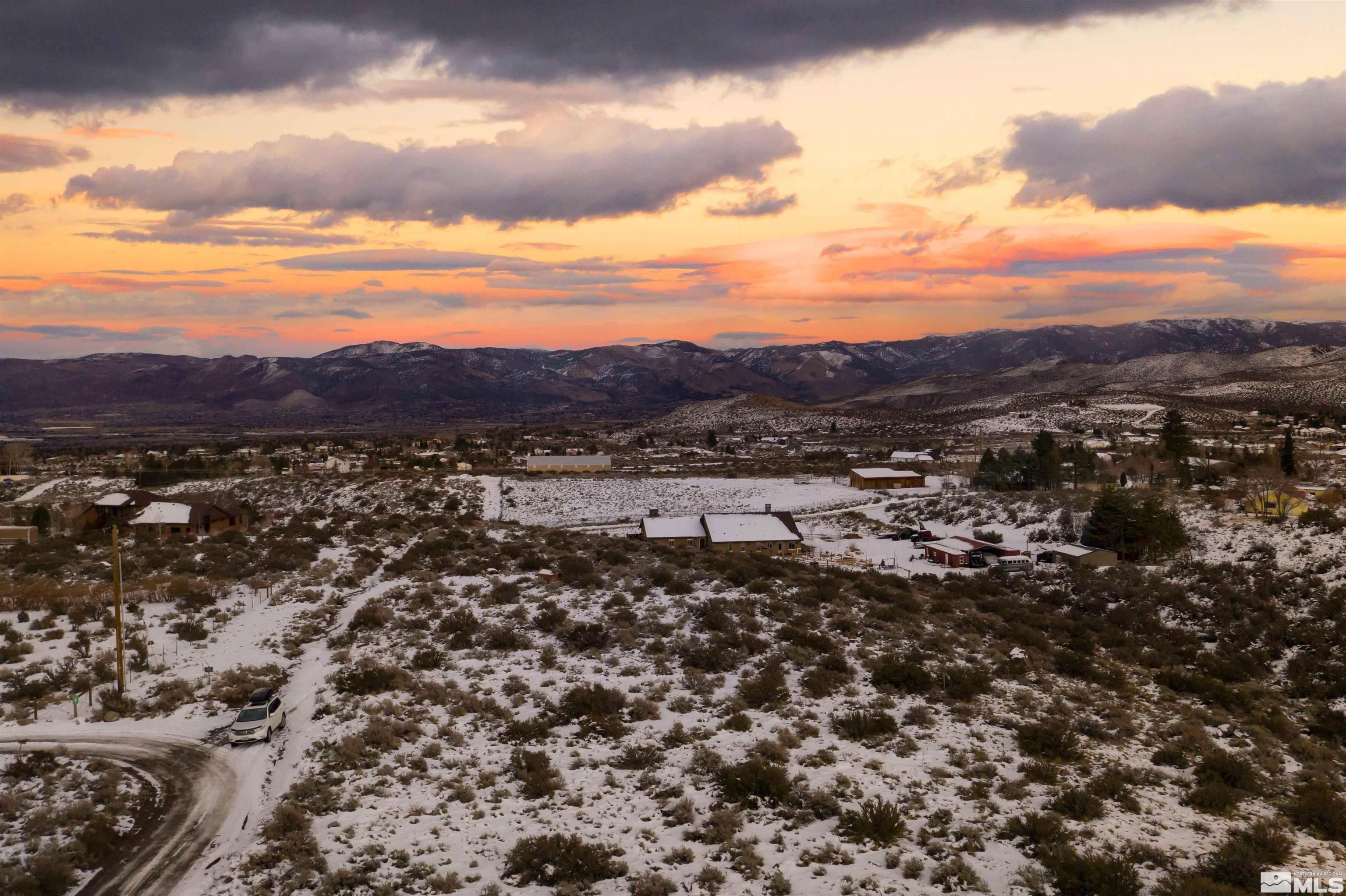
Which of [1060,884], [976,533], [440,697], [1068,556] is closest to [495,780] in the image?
[440,697]

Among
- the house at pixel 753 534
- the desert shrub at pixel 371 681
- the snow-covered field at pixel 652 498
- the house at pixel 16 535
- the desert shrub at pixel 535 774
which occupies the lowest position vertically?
the snow-covered field at pixel 652 498

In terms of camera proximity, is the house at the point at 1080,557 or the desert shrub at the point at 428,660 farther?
the house at the point at 1080,557

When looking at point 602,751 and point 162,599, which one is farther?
point 162,599

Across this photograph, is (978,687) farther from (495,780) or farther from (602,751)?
(495,780)

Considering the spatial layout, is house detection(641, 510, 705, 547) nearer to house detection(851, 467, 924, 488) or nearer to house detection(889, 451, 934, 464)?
house detection(851, 467, 924, 488)

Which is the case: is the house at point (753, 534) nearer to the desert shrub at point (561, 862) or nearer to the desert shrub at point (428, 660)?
the desert shrub at point (428, 660)

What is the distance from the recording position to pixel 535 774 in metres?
14.6

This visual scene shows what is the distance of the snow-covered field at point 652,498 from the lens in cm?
6512

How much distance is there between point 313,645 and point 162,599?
28.7 ft

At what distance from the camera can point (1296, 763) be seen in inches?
624

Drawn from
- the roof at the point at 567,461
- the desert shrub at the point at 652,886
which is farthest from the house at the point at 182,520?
the roof at the point at 567,461

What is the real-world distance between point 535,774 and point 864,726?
755cm

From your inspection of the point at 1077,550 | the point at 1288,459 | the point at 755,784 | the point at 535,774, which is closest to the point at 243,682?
the point at 535,774

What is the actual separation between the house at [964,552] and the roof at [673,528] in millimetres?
14213
